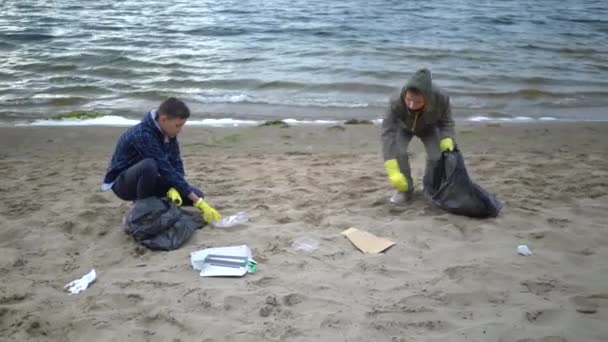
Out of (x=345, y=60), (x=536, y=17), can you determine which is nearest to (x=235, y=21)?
(x=345, y=60)

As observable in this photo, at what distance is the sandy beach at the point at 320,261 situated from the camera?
2.71 metres

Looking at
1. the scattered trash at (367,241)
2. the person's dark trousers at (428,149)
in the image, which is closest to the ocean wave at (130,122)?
the person's dark trousers at (428,149)

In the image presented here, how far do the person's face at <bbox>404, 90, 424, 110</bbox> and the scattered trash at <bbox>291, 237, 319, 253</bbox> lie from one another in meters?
1.27

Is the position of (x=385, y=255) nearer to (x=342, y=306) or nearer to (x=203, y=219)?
(x=342, y=306)

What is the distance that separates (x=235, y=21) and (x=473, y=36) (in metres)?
7.01

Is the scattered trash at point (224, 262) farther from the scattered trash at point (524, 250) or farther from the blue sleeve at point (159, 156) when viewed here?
the scattered trash at point (524, 250)

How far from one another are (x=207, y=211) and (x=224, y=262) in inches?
24.7

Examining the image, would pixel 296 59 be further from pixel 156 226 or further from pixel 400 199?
pixel 156 226

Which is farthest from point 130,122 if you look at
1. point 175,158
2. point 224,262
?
point 224,262

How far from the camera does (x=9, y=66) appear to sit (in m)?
10.4

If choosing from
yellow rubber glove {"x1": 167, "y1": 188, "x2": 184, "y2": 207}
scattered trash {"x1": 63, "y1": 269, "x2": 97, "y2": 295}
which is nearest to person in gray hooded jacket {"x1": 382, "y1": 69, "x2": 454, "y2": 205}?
yellow rubber glove {"x1": 167, "y1": 188, "x2": 184, "y2": 207}

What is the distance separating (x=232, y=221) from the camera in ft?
13.0

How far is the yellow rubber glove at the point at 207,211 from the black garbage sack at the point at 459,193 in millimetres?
1724

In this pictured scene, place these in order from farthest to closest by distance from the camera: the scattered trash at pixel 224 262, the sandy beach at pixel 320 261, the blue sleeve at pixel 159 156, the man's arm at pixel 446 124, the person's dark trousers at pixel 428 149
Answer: the person's dark trousers at pixel 428 149
the man's arm at pixel 446 124
the blue sleeve at pixel 159 156
the scattered trash at pixel 224 262
the sandy beach at pixel 320 261
